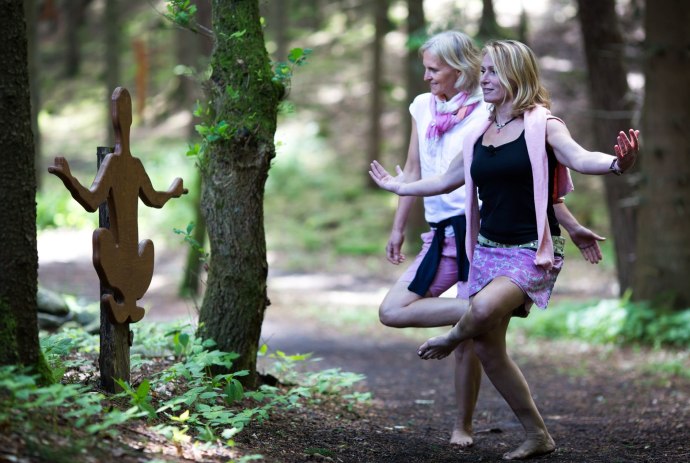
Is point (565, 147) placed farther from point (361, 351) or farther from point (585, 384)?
point (361, 351)

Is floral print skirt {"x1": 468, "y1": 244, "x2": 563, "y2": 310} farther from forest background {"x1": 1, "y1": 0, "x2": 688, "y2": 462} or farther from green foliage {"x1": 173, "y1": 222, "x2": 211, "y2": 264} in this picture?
forest background {"x1": 1, "y1": 0, "x2": 688, "y2": 462}

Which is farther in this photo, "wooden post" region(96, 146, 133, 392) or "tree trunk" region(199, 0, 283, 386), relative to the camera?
"tree trunk" region(199, 0, 283, 386)

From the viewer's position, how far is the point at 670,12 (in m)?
10.0

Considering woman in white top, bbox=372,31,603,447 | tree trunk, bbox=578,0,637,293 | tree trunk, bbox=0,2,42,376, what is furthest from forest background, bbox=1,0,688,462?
tree trunk, bbox=0,2,42,376

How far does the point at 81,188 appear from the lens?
4082 millimetres

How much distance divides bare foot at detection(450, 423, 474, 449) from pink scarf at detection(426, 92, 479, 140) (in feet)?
6.11

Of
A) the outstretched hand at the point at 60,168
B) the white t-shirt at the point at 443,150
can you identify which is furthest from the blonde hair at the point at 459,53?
the outstretched hand at the point at 60,168

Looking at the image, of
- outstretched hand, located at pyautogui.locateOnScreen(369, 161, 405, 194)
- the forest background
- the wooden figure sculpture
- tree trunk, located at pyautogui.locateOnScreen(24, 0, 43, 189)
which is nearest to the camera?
the wooden figure sculpture

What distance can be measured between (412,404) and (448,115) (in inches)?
122

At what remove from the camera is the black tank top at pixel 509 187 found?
4.32 metres

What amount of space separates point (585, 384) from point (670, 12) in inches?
187

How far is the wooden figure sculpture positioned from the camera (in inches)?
170

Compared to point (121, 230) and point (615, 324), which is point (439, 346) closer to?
point (121, 230)

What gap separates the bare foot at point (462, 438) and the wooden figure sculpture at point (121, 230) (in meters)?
2.12
